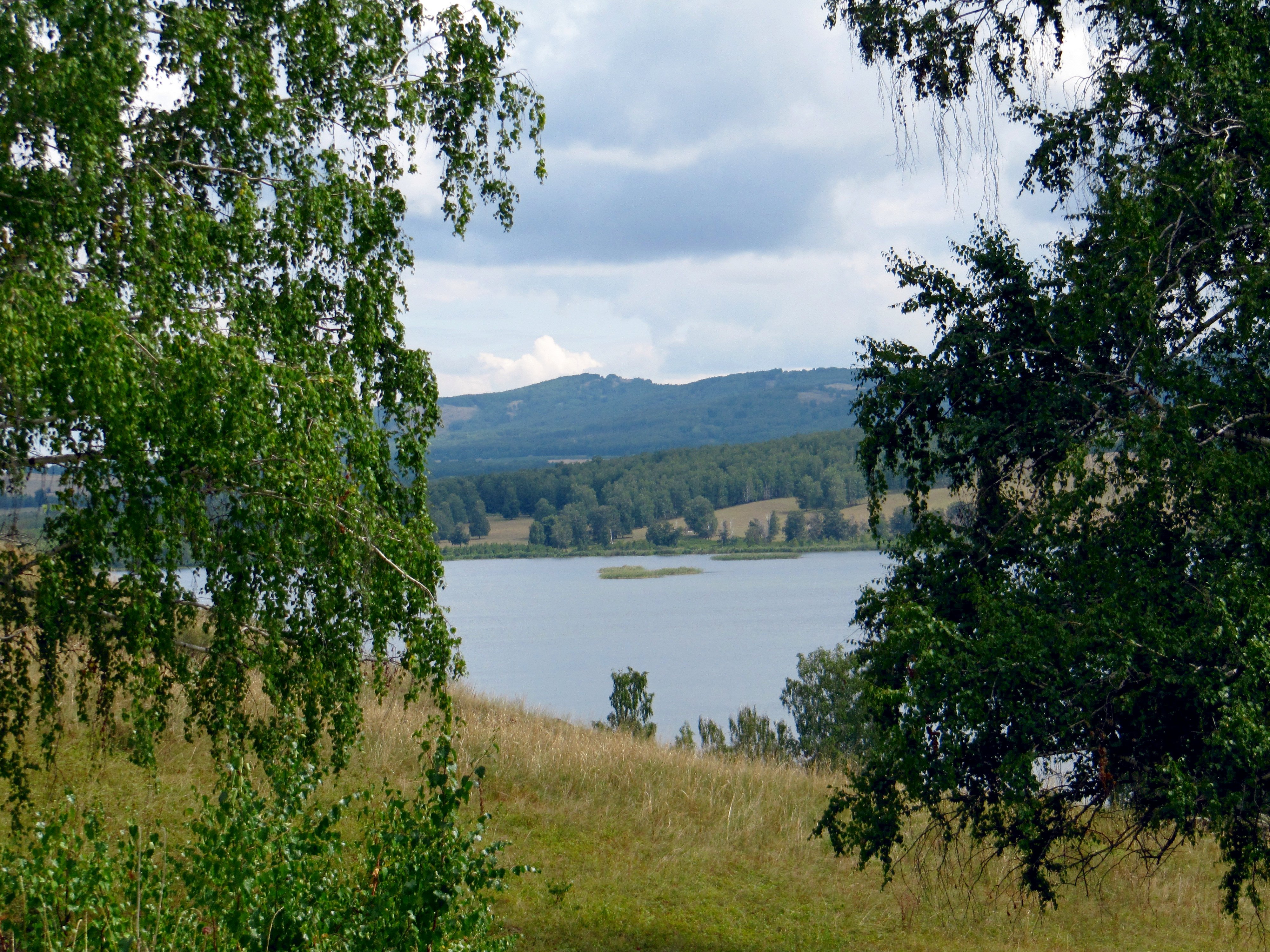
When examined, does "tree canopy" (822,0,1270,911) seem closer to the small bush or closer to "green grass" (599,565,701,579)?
the small bush

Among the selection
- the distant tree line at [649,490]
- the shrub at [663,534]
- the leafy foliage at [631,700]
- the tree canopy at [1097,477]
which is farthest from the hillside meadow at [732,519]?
the tree canopy at [1097,477]

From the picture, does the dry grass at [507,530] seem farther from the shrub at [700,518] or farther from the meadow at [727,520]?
the shrub at [700,518]

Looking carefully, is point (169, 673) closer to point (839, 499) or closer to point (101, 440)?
point (101, 440)

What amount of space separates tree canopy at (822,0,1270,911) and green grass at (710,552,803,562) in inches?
3090

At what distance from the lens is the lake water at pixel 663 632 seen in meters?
33.6

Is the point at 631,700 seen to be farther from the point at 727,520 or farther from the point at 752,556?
the point at 727,520

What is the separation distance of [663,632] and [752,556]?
142ft

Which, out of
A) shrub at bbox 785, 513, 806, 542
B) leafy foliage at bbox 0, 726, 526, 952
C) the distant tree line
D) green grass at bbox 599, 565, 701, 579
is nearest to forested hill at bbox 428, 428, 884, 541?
the distant tree line

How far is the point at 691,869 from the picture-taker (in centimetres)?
1118

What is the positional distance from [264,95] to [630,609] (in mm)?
52121

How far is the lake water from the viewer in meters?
33.6

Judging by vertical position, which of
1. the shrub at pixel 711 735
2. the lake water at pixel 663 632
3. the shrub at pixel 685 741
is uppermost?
the shrub at pixel 685 741

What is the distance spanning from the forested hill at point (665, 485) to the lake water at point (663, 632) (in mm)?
31801

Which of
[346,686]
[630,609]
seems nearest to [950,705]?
[346,686]
